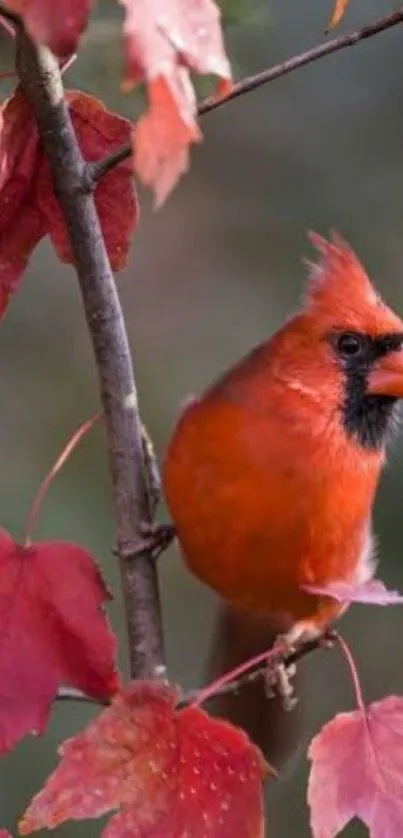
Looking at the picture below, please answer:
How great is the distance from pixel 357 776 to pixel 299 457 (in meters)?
0.29

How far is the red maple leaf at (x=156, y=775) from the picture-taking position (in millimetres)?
856

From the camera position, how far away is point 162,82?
618 mm

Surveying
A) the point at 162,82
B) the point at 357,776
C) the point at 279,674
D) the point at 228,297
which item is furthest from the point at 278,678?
the point at 228,297

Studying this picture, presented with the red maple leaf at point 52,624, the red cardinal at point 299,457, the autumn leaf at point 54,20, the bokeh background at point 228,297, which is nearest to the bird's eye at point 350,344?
the red cardinal at point 299,457

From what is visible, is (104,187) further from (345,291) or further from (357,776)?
(357,776)

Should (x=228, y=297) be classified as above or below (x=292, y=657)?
above

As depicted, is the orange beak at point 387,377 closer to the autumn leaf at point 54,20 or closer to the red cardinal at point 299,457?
the red cardinal at point 299,457

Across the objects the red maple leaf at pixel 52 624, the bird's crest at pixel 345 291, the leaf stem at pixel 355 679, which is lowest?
the leaf stem at pixel 355 679

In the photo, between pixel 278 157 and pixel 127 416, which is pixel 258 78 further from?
pixel 278 157

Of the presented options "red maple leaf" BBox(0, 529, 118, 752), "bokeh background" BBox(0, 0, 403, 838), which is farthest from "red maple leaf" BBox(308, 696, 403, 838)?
"bokeh background" BBox(0, 0, 403, 838)

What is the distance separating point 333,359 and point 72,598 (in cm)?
30

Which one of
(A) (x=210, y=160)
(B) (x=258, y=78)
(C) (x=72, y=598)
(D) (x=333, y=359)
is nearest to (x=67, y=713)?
(A) (x=210, y=160)

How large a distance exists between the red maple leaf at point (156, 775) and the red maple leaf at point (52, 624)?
5 cm

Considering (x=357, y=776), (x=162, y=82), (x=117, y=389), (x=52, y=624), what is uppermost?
(x=162, y=82)
